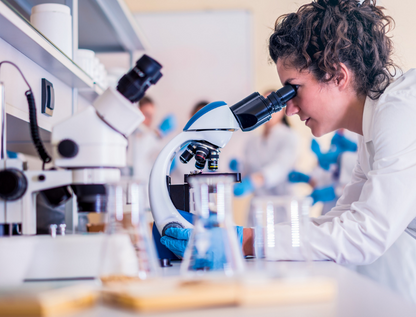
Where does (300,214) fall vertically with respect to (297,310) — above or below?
above

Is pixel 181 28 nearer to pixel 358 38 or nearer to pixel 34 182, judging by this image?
pixel 358 38

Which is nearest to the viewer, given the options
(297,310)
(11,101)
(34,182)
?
(297,310)

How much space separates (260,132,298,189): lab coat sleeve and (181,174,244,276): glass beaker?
106 inches

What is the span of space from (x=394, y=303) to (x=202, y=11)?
13.1 ft

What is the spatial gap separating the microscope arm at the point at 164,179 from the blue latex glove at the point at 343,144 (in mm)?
1785

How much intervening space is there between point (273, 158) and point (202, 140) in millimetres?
2504

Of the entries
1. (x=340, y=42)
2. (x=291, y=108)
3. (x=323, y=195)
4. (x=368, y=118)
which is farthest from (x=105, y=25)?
(x=323, y=195)

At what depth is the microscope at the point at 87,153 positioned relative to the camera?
0.67 meters

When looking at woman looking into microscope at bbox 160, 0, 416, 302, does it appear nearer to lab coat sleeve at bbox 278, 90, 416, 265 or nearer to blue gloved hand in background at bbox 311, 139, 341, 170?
lab coat sleeve at bbox 278, 90, 416, 265

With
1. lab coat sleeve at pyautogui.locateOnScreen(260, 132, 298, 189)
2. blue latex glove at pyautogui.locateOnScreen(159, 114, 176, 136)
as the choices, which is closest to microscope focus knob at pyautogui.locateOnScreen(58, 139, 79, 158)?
lab coat sleeve at pyautogui.locateOnScreen(260, 132, 298, 189)

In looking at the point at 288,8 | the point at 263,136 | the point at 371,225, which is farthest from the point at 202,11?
the point at 371,225

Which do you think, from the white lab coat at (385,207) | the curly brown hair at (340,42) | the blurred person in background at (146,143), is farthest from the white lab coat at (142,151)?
the white lab coat at (385,207)

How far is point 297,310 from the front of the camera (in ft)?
1.53

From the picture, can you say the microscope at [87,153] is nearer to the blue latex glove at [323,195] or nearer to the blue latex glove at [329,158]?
the blue latex glove at [323,195]
